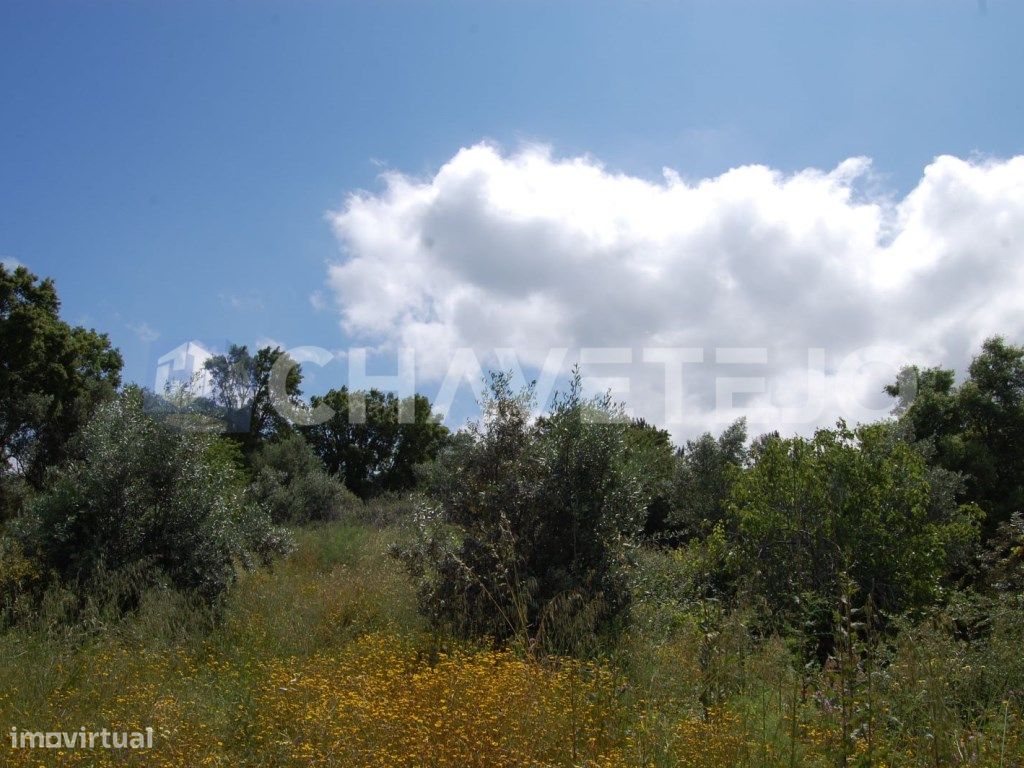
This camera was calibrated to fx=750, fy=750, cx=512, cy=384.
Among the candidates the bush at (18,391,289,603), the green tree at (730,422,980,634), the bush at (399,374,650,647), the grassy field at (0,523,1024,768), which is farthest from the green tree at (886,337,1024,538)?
the bush at (18,391,289,603)

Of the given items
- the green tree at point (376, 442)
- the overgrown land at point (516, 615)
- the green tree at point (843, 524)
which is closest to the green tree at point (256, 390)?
the green tree at point (376, 442)

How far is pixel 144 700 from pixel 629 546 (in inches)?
189

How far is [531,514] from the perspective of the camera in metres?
8.02

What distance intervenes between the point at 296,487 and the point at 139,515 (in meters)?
14.6

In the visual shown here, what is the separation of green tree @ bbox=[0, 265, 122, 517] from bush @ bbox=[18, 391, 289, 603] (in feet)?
45.1

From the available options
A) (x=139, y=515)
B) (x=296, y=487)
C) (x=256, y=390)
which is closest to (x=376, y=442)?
(x=256, y=390)

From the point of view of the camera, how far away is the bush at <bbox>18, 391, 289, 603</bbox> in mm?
8570

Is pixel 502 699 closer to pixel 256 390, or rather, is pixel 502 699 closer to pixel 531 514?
pixel 531 514

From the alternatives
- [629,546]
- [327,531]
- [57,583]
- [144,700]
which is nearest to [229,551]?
[57,583]

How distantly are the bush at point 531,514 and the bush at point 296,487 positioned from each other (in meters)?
12.1

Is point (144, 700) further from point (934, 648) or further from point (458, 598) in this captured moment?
point (934, 648)

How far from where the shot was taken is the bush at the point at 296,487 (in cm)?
2162

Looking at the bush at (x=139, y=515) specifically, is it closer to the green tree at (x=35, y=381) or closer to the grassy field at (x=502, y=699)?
the grassy field at (x=502, y=699)

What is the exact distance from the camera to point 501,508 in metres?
8.02
